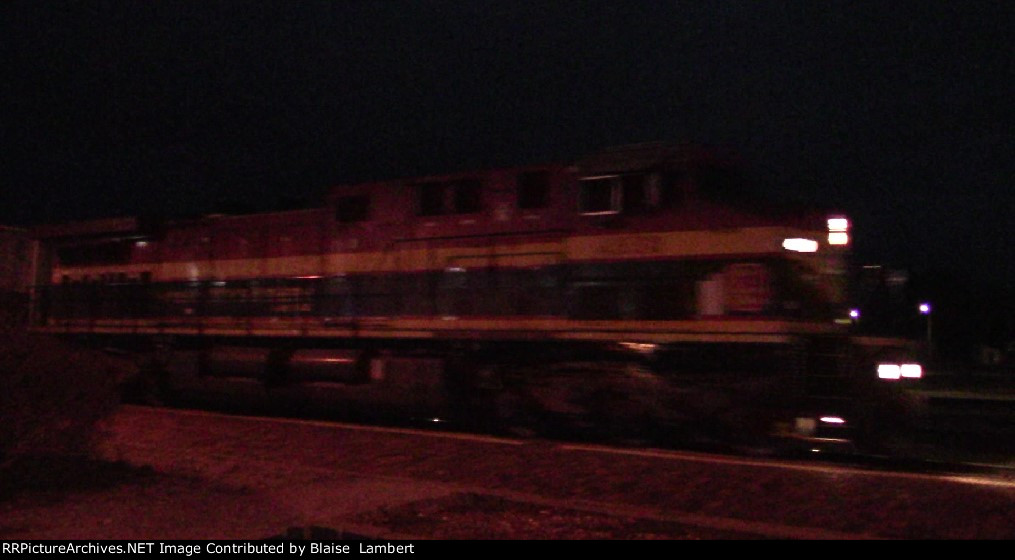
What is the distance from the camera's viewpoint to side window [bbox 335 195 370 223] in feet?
48.8

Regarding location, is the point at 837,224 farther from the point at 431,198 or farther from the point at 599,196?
the point at 431,198

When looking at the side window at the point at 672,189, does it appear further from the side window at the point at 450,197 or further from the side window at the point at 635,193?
the side window at the point at 450,197

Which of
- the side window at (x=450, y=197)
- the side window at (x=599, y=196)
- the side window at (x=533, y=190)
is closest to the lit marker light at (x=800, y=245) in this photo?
the side window at (x=599, y=196)

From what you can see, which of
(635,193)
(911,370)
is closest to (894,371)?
(911,370)

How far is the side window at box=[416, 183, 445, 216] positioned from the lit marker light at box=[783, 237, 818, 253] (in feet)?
17.2

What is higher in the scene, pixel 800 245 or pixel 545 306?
pixel 800 245

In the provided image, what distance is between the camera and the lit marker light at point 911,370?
1088 centimetres

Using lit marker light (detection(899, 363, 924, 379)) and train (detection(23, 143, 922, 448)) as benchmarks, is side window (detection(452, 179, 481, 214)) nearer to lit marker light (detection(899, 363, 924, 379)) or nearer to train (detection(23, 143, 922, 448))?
train (detection(23, 143, 922, 448))

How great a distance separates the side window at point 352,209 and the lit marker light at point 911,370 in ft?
26.7

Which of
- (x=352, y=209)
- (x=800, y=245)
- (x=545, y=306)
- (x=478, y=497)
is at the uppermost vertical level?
(x=352, y=209)

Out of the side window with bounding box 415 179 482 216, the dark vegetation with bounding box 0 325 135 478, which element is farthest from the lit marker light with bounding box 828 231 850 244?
the dark vegetation with bounding box 0 325 135 478

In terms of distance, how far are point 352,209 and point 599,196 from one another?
4.71 meters

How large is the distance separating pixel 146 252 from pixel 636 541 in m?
14.4

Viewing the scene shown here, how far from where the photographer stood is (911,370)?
1095 cm
